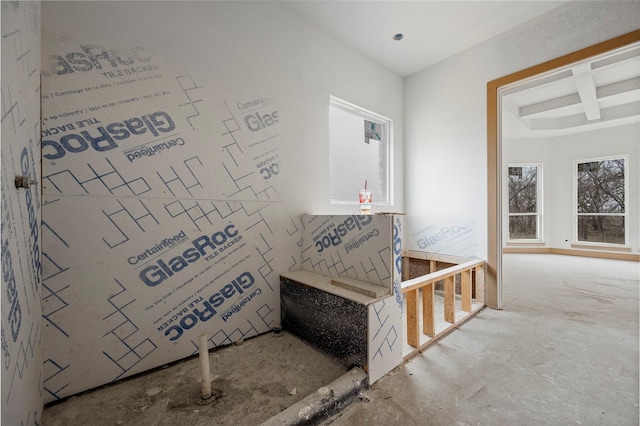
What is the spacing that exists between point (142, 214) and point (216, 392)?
1052 mm

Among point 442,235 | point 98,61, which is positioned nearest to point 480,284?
point 442,235

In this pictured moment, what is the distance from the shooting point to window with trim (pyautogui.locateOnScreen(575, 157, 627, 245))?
Answer: 519 cm

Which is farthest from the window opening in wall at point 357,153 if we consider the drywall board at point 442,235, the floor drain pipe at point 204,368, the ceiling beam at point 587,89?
the ceiling beam at point 587,89

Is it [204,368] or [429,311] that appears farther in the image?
[429,311]

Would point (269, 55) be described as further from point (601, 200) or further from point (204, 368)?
point (601, 200)

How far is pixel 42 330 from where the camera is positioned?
3.99 feet

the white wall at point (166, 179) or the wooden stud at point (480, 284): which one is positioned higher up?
the white wall at point (166, 179)

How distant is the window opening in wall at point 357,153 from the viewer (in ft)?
8.64

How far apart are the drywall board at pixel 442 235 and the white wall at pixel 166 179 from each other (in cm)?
157

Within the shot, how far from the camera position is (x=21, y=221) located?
0.89m

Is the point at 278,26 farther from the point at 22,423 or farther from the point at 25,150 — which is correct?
the point at 22,423

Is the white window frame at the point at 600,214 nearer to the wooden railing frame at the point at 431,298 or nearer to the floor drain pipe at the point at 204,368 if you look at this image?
the wooden railing frame at the point at 431,298

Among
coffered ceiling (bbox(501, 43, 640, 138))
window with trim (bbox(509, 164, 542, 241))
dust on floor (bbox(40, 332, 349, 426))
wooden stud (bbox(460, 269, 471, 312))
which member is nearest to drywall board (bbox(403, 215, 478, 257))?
wooden stud (bbox(460, 269, 471, 312))

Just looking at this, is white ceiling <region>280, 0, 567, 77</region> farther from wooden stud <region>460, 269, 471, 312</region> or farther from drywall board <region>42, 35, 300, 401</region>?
wooden stud <region>460, 269, 471, 312</region>
